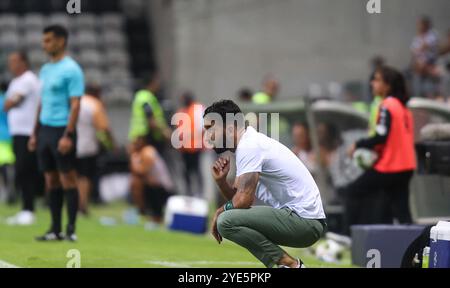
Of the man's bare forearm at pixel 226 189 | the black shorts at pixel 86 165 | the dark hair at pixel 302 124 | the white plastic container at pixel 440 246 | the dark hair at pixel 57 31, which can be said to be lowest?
the black shorts at pixel 86 165

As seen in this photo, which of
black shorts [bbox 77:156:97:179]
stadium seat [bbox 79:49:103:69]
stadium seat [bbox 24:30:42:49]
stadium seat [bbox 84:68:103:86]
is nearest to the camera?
black shorts [bbox 77:156:97:179]

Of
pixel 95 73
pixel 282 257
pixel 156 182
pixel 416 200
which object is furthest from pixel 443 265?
pixel 95 73

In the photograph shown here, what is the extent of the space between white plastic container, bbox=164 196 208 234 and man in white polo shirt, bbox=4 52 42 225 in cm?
192

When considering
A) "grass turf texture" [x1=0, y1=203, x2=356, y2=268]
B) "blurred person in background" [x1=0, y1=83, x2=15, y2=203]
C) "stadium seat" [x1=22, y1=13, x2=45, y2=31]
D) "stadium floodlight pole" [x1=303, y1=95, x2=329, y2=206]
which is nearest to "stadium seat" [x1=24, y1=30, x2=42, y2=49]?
"stadium seat" [x1=22, y1=13, x2=45, y2=31]

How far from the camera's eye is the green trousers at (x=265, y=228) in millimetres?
8984

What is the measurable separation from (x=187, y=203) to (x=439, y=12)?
8.78 m

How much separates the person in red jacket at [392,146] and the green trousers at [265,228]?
3512mm

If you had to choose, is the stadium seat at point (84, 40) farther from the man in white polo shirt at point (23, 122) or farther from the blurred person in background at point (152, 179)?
the man in white polo shirt at point (23, 122)

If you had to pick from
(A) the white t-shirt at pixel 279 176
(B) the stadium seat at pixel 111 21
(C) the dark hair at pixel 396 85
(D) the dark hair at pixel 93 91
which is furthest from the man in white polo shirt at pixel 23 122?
(B) the stadium seat at pixel 111 21

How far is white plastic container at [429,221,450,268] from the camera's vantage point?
8672 mm

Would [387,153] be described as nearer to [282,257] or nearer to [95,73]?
[282,257]

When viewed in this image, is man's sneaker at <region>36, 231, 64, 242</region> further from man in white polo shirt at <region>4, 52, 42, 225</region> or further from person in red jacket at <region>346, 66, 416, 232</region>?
person in red jacket at <region>346, 66, 416, 232</region>

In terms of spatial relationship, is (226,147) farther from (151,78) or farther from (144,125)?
(151,78)

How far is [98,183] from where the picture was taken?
885 inches
